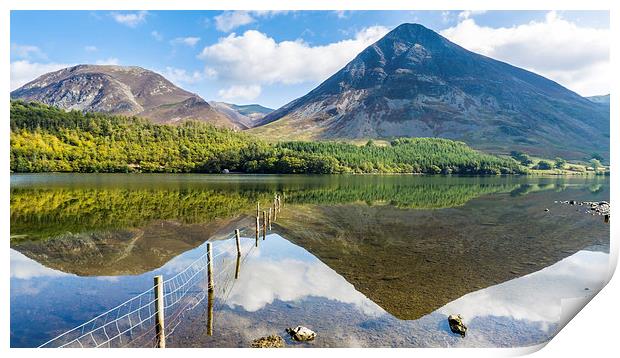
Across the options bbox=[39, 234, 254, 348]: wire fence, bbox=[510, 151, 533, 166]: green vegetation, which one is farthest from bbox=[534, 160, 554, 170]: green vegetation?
bbox=[39, 234, 254, 348]: wire fence

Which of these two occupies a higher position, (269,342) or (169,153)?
(169,153)

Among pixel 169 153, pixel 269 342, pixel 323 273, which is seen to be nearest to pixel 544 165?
pixel 169 153

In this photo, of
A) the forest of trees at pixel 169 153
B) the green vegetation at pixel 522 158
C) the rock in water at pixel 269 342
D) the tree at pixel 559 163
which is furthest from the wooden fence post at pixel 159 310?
the tree at pixel 559 163

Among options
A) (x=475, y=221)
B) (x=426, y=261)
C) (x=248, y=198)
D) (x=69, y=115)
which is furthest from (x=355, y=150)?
(x=426, y=261)

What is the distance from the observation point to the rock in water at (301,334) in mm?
10541

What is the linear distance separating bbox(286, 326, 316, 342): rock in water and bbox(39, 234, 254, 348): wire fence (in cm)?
297

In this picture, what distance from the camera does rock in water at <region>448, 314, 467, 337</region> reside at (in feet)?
37.1

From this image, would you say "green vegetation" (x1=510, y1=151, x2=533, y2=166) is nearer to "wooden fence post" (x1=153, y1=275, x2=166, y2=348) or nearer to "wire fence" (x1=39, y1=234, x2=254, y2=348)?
"wire fence" (x1=39, y1=234, x2=254, y2=348)

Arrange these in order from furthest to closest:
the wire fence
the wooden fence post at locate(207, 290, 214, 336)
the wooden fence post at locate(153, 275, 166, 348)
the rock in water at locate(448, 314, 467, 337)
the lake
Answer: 1. the lake
2. the rock in water at locate(448, 314, 467, 337)
3. the wooden fence post at locate(207, 290, 214, 336)
4. the wire fence
5. the wooden fence post at locate(153, 275, 166, 348)

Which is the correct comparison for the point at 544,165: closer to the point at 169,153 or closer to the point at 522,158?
the point at 522,158

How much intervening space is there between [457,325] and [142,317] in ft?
27.3

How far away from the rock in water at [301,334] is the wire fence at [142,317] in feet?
9.74

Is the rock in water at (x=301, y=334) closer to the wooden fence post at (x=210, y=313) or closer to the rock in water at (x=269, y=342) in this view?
the rock in water at (x=269, y=342)

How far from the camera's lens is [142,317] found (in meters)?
11.8
